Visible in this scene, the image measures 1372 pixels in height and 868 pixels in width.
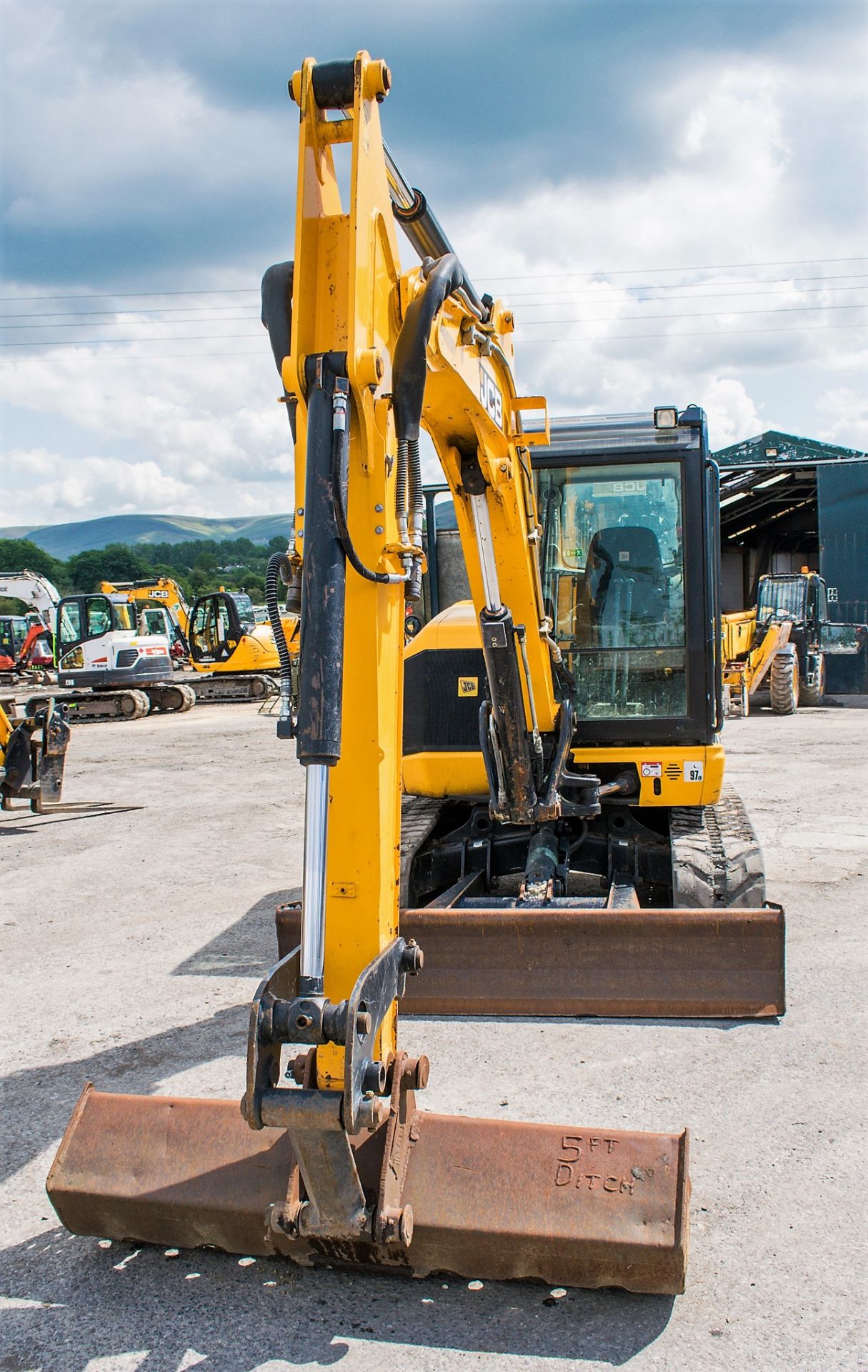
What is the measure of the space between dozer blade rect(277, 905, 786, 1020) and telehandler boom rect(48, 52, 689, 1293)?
157 cm

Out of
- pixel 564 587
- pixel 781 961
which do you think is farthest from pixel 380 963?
pixel 564 587

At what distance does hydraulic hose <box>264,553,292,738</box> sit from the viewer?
2.86m

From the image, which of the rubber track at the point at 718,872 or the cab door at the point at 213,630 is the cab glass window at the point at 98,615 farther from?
the rubber track at the point at 718,872

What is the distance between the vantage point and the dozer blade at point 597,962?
172 inches

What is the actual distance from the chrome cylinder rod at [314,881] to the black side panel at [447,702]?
126 inches

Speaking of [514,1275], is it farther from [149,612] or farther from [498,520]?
[149,612]

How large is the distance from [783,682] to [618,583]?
1331cm

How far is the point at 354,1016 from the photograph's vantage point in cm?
237

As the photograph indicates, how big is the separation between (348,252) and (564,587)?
3206mm

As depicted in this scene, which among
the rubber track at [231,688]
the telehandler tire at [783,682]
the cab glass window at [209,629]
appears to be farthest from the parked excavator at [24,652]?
the telehandler tire at [783,682]

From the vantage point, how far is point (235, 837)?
8.92m

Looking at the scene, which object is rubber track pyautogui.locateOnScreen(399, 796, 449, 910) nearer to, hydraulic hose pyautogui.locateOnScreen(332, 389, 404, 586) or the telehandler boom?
the telehandler boom

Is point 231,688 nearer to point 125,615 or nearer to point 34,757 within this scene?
point 125,615

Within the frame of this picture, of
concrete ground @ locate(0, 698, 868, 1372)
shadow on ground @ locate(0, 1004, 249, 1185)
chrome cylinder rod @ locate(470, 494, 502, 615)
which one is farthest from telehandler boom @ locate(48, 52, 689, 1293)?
chrome cylinder rod @ locate(470, 494, 502, 615)
